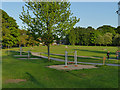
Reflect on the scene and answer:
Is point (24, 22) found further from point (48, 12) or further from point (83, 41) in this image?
point (83, 41)

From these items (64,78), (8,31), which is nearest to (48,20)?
(64,78)

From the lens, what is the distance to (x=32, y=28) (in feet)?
68.9

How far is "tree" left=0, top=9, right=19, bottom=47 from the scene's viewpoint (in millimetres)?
60125

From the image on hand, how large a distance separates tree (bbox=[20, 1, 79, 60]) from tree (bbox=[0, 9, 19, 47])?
137 ft

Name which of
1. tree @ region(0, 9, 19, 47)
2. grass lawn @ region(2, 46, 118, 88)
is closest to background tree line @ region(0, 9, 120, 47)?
tree @ region(0, 9, 19, 47)

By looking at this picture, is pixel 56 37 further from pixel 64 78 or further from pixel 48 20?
pixel 64 78

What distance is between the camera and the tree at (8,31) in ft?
197

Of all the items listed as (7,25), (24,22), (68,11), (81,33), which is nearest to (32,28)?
(24,22)

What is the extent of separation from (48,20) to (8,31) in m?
44.2

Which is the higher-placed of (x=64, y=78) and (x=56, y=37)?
(x=56, y=37)

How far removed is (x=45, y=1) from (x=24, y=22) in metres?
4.26

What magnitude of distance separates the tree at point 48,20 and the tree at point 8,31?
4167 cm

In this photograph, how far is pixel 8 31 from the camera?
60344 mm

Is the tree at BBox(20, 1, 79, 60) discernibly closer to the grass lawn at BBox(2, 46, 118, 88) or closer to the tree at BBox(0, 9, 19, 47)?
the grass lawn at BBox(2, 46, 118, 88)
